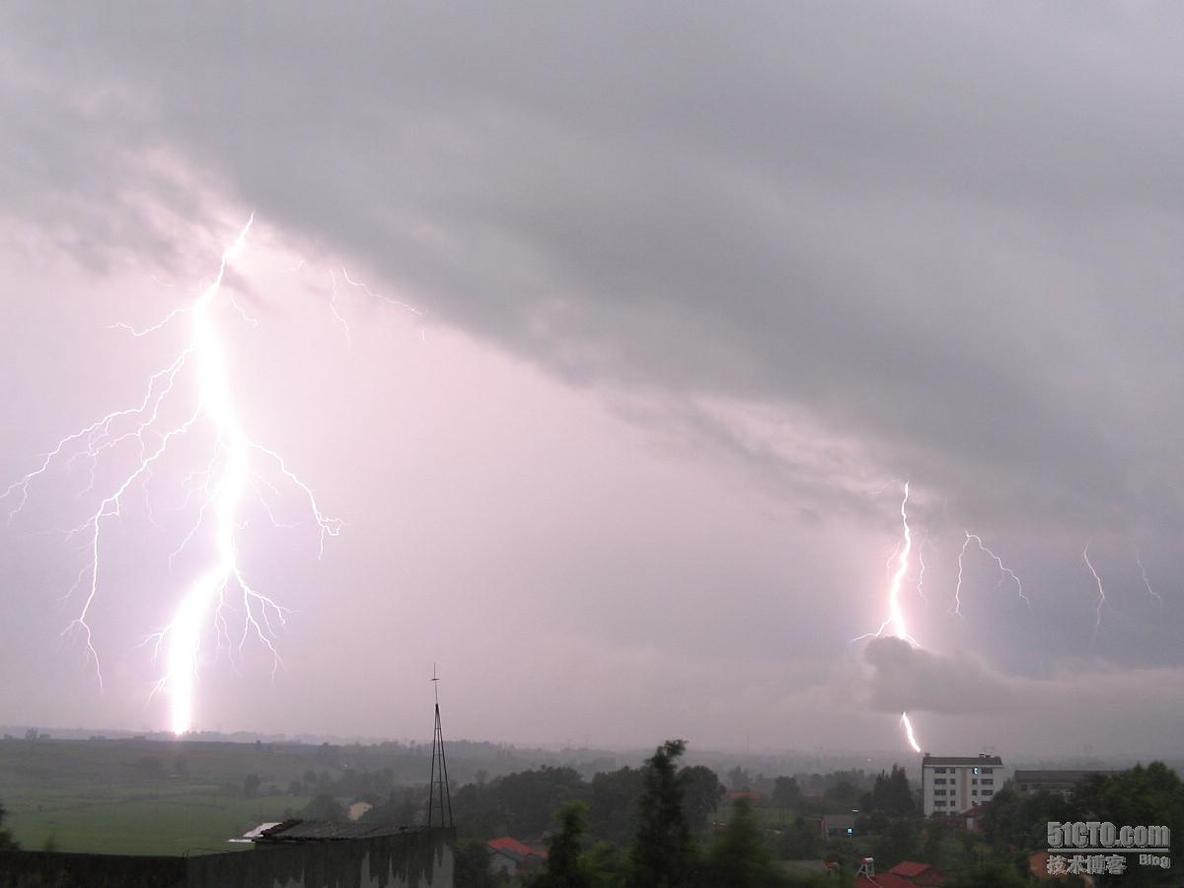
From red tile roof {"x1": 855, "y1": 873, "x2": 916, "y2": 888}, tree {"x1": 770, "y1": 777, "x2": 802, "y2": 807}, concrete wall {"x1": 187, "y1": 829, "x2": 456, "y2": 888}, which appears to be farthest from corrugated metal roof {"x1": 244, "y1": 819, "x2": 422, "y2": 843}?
tree {"x1": 770, "y1": 777, "x2": 802, "y2": 807}

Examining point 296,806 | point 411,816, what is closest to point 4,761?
point 296,806

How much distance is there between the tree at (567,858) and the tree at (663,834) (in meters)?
0.97

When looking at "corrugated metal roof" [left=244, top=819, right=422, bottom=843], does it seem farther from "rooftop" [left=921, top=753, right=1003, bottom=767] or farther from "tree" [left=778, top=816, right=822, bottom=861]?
"rooftop" [left=921, top=753, right=1003, bottom=767]

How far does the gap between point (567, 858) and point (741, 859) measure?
3134 millimetres

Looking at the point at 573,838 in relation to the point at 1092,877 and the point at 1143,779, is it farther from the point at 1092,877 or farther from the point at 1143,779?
the point at 1143,779

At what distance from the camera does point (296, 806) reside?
8269 cm

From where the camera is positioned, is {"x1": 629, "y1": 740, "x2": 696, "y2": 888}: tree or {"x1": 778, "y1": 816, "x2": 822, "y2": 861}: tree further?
{"x1": 778, "y1": 816, "x2": 822, "y2": 861}: tree

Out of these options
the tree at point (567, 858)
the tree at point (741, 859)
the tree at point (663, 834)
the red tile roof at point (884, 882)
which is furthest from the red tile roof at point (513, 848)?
the tree at point (741, 859)

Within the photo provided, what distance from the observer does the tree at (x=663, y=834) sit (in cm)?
1959

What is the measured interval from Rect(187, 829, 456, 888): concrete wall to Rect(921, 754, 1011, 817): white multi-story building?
70715 mm

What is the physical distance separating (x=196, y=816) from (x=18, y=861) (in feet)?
191

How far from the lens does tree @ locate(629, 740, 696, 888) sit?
64.3ft

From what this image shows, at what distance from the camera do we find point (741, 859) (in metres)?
19.1

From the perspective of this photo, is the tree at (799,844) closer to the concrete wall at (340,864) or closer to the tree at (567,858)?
the tree at (567,858)
